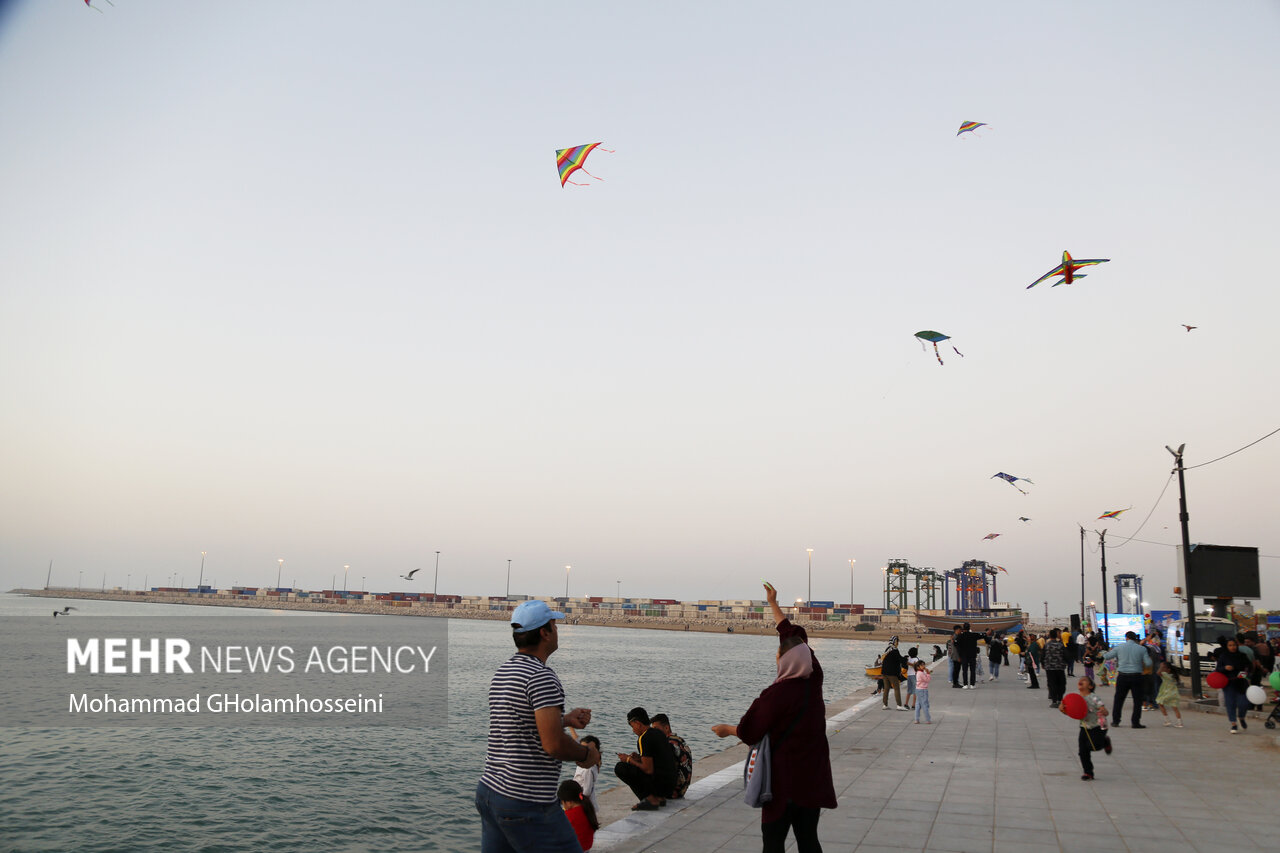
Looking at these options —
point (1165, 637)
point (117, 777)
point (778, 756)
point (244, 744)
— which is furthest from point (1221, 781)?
point (1165, 637)

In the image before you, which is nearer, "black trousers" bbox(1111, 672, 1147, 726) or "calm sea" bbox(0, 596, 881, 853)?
"calm sea" bbox(0, 596, 881, 853)

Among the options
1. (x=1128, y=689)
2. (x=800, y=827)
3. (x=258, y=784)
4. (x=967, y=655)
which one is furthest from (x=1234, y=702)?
(x=258, y=784)

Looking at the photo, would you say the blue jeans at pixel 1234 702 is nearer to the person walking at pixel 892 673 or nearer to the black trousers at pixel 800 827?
the person walking at pixel 892 673

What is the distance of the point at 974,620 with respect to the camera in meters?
124

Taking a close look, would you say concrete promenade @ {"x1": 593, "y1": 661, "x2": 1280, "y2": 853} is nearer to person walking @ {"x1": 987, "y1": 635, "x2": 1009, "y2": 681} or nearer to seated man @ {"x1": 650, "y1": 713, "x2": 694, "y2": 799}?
seated man @ {"x1": 650, "y1": 713, "x2": 694, "y2": 799}

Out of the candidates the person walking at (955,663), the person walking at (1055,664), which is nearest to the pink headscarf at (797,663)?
the person walking at (1055,664)

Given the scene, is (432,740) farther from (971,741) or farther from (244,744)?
(971,741)

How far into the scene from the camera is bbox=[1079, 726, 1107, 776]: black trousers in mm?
10961

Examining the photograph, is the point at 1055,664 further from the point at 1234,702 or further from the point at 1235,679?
the point at 1235,679

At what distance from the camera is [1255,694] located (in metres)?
14.7

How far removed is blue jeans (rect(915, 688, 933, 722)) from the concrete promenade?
2.35ft

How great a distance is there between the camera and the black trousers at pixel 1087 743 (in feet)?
36.0

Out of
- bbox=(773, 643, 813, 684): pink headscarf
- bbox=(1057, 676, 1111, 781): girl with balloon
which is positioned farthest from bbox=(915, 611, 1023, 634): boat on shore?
bbox=(773, 643, 813, 684): pink headscarf

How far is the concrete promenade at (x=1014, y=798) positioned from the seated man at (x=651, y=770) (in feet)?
0.83
